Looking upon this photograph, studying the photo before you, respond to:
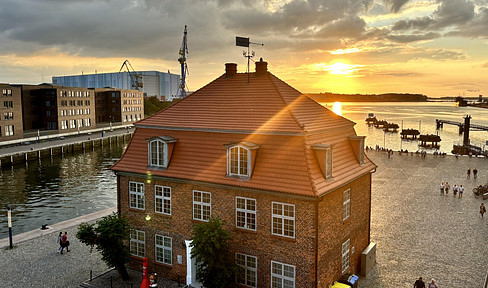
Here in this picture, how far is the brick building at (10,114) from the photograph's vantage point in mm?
88875

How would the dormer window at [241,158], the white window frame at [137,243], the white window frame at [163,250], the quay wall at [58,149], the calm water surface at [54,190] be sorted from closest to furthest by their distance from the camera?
the dormer window at [241,158] → the white window frame at [163,250] → the white window frame at [137,243] → the calm water surface at [54,190] → the quay wall at [58,149]

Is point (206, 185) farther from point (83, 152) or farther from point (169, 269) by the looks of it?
point (83, 152)

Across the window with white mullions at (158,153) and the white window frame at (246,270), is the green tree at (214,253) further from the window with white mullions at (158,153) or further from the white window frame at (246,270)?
the window with white mullions at (158,153)

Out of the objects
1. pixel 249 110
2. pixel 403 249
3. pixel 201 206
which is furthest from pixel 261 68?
pixel 403 249

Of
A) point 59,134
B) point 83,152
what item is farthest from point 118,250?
point 59,134

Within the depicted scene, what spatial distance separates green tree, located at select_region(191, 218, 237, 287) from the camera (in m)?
18.0

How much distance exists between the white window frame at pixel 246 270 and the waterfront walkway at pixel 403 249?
23.0 ft

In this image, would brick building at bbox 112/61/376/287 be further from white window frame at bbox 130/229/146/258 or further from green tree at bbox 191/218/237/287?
green tree at bbox 191/218/237/287

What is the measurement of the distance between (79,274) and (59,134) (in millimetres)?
95409

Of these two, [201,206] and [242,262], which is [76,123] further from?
[242,262]

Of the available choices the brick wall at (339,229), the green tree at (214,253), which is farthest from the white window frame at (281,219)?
the green tree at (214,253)

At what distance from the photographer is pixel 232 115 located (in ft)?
71.8

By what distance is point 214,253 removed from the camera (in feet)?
59.6

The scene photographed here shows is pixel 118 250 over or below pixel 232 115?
below
